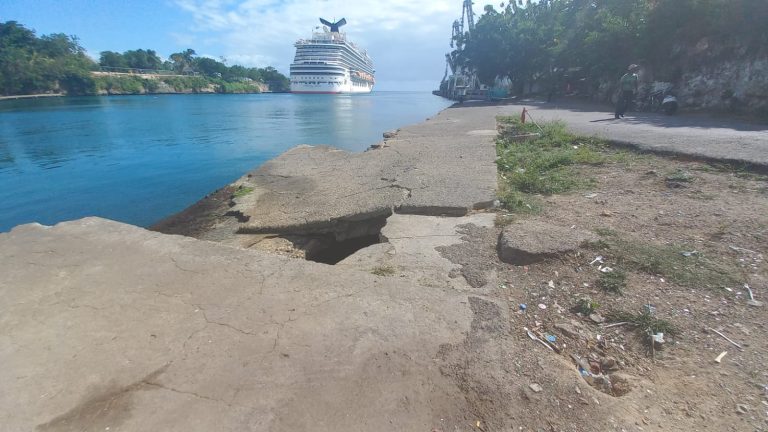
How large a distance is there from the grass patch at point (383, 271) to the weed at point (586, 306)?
1.33m

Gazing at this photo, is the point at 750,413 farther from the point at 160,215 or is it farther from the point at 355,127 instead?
the point at 355,127

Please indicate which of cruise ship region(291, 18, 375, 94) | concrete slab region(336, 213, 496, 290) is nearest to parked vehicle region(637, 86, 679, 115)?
concrete slab region(336, 213, 496, 290)

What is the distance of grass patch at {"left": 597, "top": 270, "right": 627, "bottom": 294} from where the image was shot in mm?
2643

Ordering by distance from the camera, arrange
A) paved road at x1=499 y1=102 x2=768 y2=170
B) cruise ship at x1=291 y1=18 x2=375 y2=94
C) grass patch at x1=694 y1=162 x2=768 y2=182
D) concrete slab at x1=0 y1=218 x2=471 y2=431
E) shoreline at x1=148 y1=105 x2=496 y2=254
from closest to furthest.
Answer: concrete slab at x1=0 y1=218 x2=471 y2=431 < grass patch at x1=694 y1=162 x2=768 y2=182 < shoreline at x1=148 y1=105 x2=496 y2=254 < paved road at x1=499 y1=102 x2=768 y2=170 < cruise ship at x1=291 y1=18 x2=375 y2=94

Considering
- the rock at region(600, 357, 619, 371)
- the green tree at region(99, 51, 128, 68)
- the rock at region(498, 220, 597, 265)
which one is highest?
the green tree at region(99, 51, 128, 68)

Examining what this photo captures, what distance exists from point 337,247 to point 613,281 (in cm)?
318

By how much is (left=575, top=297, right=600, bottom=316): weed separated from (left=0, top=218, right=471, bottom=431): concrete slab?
78cm

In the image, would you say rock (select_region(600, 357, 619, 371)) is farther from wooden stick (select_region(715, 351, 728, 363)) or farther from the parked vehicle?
the parked vehicle

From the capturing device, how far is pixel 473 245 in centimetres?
340

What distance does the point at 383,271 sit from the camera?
3.01m

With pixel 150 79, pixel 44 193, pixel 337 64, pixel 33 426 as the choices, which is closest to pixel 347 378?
pixel 33 426

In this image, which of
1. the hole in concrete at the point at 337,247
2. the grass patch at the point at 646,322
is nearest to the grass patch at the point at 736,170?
the grass patch at the point at 646,322

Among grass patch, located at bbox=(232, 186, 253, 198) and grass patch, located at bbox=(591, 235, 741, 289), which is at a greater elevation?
grass patch, located at bbox=(591, 235, 741, 289)

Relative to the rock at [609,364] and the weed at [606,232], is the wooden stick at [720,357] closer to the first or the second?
the rock at [609,364]
